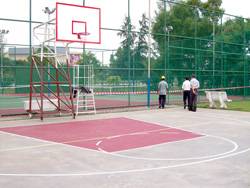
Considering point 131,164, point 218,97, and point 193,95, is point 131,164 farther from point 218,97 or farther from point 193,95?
point 218,97

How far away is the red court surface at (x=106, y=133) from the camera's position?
954 cm

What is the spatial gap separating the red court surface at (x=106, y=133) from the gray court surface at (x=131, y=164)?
48 cm

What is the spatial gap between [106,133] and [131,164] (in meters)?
4.00

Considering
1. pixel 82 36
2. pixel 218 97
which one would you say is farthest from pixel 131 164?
pixel 218 97

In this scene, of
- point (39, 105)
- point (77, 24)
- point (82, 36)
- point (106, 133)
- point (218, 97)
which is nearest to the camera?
point (106, 133)

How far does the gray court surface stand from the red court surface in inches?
18.7

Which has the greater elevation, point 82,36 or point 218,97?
point 82,36

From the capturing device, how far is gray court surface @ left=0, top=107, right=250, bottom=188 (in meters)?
6.00

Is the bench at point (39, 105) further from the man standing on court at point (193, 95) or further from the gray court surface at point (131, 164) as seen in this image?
the man standing on court at point (193, 95)

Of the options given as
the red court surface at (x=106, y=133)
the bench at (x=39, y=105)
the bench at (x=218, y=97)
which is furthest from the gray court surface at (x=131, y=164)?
the bench at (x=218, y=97)

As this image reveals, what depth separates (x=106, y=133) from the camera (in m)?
11.2

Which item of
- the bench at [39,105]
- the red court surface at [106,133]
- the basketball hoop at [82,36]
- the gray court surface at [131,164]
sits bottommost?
the gray court surface at [131,164]

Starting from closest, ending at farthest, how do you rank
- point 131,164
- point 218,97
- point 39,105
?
point 131,164
point 39,105
point 218,97

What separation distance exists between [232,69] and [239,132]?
16.9 meters
